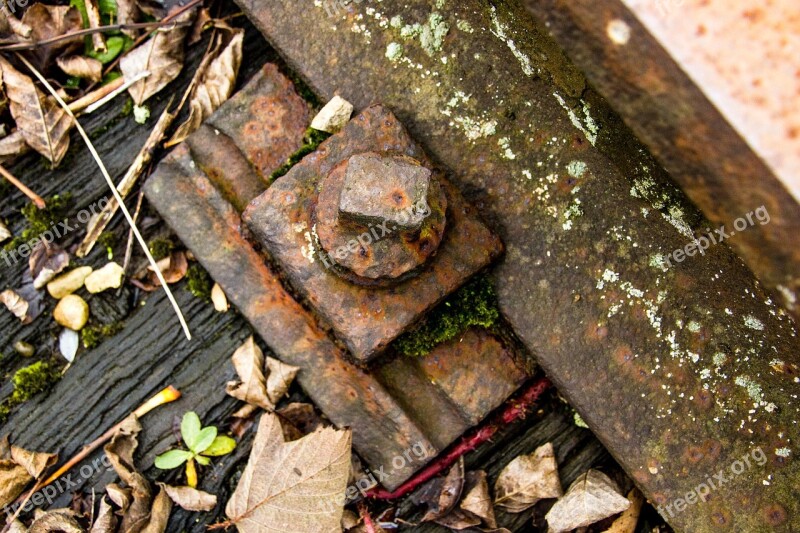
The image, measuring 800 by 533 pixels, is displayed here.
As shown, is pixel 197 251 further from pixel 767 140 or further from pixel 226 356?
pixel 767 140

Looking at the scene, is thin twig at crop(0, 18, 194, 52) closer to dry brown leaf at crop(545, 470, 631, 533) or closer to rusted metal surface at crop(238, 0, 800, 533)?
rusted metal surface at crop(238, 0, 800, 533)

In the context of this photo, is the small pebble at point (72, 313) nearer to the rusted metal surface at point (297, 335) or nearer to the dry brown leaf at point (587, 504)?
the rusted metal surface at point (297, 335)

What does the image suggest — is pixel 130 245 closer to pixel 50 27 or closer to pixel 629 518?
pixel 50 27

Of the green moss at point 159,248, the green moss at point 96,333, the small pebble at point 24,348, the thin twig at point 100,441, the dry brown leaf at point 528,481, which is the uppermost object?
the small pebble at point 24,348

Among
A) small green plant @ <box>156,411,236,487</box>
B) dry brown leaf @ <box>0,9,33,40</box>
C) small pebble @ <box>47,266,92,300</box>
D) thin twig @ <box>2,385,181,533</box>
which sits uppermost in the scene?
dry brown leaf @ <box>0,9,33,40</box>

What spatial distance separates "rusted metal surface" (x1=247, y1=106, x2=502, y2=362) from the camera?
2.03 metres

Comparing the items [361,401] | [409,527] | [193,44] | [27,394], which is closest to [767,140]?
[361,401]

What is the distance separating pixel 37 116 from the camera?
2.57 meters

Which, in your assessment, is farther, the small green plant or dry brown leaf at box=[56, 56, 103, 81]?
dry brown leaf at box=[56, 56, 103, 81]

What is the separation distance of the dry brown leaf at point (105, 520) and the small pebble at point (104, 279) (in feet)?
2.38

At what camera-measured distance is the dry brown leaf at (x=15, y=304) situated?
249cm

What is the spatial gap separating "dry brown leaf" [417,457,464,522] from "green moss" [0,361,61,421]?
135 centimetres

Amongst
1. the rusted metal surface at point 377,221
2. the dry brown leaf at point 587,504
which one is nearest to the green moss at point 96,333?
the rusted metal surface at point 377,221

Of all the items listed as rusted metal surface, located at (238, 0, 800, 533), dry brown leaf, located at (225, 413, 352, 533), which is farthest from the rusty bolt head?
dry brown leaf, located at (225, 413, 352, 533)
